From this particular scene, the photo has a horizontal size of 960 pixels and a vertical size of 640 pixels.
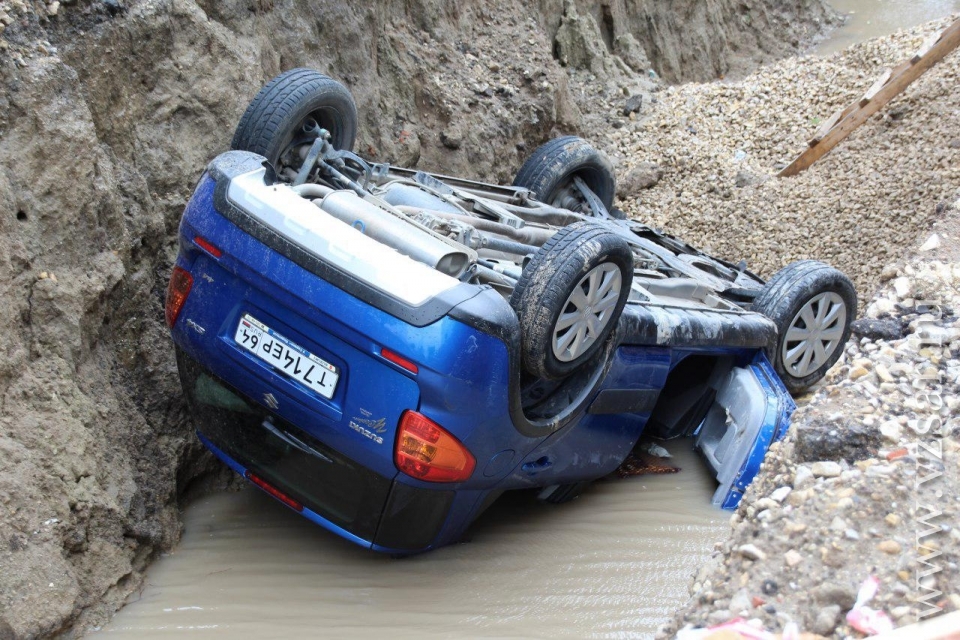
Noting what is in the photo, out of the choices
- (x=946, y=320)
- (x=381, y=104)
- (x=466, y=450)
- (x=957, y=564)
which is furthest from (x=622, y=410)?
(x=381, y=104)

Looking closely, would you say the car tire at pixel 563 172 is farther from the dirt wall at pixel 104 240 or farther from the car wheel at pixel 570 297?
the car wheel at pixel 570 297

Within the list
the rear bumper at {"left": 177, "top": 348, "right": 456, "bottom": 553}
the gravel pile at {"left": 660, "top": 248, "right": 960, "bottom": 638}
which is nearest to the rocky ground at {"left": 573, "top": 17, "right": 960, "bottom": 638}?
the gravel pile at {"left": 660, "top": 248, "right": 960, "bottom": 638}

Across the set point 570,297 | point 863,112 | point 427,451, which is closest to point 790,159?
point 863,112

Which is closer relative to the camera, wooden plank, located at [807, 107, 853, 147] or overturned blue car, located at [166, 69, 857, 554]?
overturned blue car, located at [166, 69, 857, 554]

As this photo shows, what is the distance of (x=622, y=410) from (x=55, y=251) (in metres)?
2.74

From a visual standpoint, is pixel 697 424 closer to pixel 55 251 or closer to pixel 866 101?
pixel 55 251

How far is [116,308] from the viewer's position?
4598 millimetres

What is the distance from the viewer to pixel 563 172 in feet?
22.3

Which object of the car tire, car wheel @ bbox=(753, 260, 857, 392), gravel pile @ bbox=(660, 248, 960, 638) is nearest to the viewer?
gravel pile @ bbox=(660, 248, 960, 638)

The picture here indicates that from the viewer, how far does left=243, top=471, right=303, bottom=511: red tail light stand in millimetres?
3986

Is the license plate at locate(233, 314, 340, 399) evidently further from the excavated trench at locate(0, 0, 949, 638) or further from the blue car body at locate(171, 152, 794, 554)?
the excavated trench at locate(0, 0, 949, 638)

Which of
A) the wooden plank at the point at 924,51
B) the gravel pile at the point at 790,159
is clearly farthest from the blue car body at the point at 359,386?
the wooden plank at the point at 924,51

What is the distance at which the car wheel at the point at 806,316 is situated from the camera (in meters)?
5.50

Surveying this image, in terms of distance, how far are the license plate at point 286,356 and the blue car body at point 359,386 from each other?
0.02 metres
